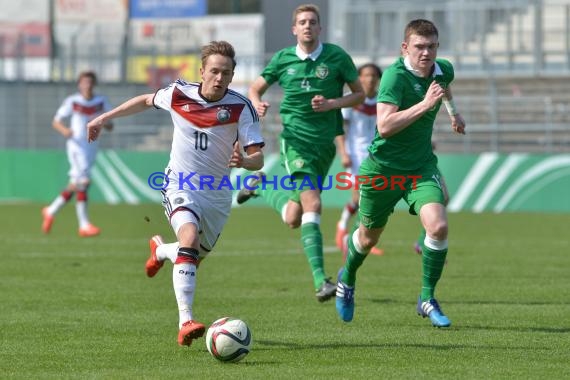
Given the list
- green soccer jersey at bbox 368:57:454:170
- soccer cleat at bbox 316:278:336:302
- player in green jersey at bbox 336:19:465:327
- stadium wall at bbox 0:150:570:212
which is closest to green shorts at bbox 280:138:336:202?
soccer cleat at bbox 316:278:336:302

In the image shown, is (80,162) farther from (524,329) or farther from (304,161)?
(524,329)

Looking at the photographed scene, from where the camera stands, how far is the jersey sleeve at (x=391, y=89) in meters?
9.02

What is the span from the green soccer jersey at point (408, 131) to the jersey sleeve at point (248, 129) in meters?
1.09

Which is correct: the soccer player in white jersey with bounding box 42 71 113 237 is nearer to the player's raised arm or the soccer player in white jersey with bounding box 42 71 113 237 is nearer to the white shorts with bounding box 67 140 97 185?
the white shorts with bounding box 67 140 97 185

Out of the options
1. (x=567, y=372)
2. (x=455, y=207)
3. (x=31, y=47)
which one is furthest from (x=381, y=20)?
(x=567, y=372)

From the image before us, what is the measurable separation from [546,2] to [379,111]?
1036 inches

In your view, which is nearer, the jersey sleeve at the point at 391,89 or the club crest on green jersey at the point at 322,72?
the jersey sleeve at the point at 391,89

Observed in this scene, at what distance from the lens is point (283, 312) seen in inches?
402

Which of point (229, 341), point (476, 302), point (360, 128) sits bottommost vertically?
point (476, 302)

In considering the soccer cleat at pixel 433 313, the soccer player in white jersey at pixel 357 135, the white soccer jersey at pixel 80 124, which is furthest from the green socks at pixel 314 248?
the white soccer jersey at pixel 80 124

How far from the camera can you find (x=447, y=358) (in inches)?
306

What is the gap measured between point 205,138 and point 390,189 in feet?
5.23

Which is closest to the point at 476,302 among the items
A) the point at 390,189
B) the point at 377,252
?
the point at 390,189

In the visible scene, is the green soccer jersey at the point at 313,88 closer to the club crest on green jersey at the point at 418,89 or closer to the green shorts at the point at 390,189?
the green shorts at the point at 390,189
